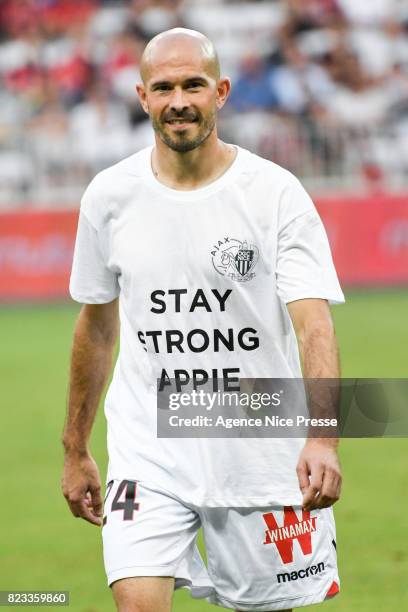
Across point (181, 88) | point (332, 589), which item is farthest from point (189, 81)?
point (332, 589)

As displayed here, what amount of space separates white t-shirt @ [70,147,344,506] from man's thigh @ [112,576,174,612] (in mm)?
340

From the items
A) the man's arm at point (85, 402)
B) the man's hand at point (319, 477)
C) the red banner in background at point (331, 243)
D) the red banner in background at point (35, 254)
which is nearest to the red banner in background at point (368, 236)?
the red banner in background at point (331, 243)

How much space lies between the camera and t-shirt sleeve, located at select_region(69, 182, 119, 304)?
5266 millimetres

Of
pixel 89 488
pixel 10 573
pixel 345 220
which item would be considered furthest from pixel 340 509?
pixel 345 220

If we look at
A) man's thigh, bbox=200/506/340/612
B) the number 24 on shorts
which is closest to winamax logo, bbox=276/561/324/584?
man's thigh, bbox=200/506/340/612

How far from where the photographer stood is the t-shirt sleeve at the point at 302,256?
15.9ft

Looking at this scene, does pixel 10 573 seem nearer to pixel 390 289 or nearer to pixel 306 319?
pixel 306 319

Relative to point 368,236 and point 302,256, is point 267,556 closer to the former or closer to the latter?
point 302,256

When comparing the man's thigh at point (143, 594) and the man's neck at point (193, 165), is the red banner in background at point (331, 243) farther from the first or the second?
the man's thigh at point (143, 594)

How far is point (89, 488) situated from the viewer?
5.34 meters

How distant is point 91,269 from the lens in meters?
5.32

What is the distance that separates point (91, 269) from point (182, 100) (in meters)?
0.78

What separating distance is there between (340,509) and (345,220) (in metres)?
11.4

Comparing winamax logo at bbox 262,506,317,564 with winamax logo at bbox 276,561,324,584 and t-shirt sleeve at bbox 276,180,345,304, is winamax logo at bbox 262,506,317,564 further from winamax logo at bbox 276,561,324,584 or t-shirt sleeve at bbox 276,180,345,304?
Answer: t-shirt sleeve at bbox 276,180,345,304
